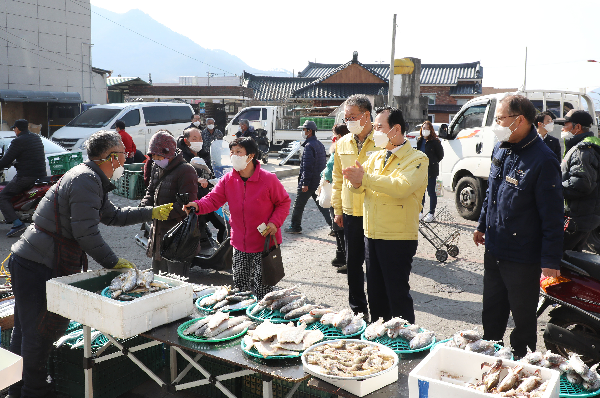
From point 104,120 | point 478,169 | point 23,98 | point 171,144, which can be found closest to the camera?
point 171,144

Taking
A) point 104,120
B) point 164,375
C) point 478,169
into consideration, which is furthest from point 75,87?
point 164,375

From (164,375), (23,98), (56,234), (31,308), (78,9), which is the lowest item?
(164,375)

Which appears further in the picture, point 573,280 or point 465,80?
point 465,80

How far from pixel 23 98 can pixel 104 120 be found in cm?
563

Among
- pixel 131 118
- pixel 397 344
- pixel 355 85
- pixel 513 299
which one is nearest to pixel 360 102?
pixel 513 299

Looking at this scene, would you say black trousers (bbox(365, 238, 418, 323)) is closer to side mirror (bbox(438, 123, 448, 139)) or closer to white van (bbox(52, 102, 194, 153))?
side mirror (bbox(438, 123, 448, 139))

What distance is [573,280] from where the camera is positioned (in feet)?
13.4

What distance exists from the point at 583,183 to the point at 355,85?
1163 inches

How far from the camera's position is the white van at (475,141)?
403 inches

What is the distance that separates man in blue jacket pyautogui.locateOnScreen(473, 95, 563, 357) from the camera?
3.36 m

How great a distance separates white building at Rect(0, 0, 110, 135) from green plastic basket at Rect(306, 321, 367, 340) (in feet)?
61.9

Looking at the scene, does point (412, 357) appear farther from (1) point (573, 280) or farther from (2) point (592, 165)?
(2) point (592, 165)

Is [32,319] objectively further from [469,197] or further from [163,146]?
[469,197]

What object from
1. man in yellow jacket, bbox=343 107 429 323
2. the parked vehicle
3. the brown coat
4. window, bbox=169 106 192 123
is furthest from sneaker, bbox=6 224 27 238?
window, bbox=169 106 192 123
